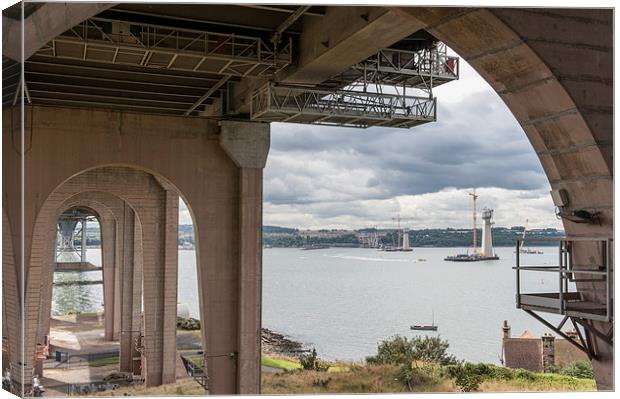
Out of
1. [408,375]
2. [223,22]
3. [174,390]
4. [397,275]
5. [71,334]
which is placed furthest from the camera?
[397,275]

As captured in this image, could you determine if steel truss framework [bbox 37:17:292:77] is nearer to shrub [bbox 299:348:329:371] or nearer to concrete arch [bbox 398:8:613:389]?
concrete arch [bbox 398:8:613:389]

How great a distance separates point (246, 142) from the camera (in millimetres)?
26453

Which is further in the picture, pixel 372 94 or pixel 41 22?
pixel 372 94

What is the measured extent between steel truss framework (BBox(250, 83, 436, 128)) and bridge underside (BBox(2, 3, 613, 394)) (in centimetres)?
6

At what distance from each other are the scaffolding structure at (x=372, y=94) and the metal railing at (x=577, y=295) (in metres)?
10.7

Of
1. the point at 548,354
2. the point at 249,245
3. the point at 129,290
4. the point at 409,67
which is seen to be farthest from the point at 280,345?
the point at 409,67

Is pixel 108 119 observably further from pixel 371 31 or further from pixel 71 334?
pixel 71 334

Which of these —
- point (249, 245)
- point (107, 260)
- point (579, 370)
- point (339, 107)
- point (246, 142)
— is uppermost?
point (339, 107)

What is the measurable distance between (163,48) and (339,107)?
5.97m

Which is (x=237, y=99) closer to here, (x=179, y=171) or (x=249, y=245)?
(x=179, y=171)

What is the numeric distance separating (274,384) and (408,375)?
13004 millimetres

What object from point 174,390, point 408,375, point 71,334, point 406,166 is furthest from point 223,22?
point 406,166

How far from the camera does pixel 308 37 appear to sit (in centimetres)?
1984

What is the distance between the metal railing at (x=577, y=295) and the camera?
11281 millimetres
